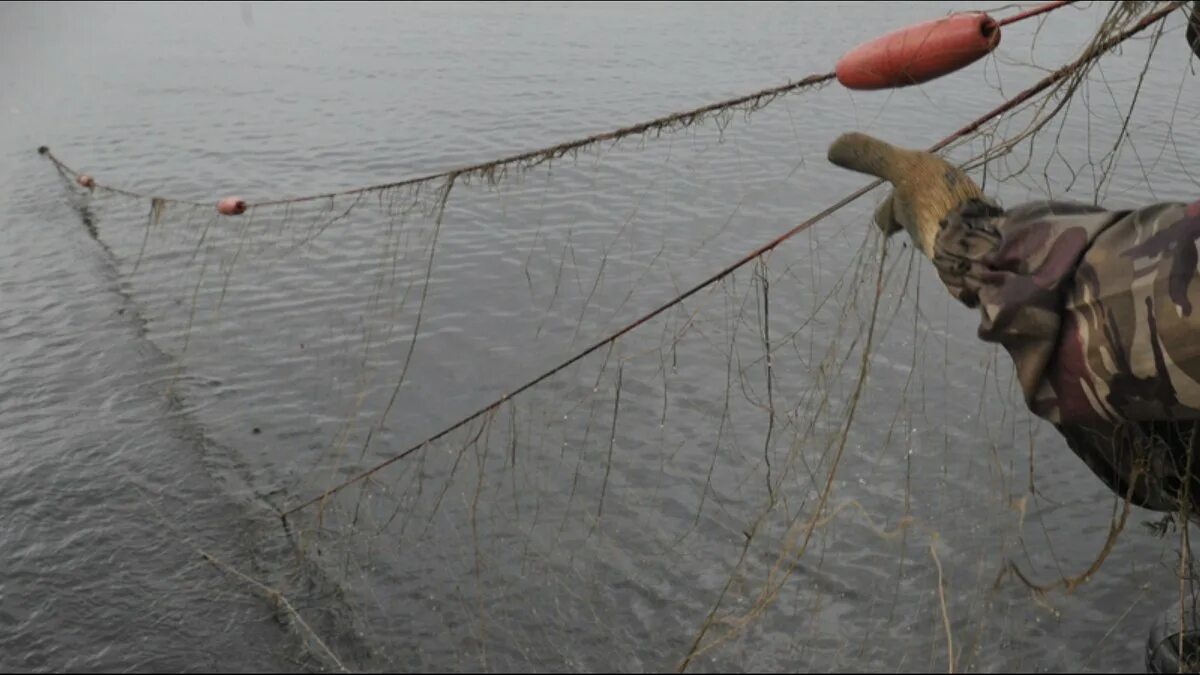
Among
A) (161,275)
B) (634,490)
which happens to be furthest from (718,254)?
(161,275)

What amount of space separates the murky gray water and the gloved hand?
1216mm

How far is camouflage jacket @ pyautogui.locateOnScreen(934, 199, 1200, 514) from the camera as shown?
252cm

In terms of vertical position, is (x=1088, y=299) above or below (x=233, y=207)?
above

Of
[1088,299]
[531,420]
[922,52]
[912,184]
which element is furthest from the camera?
[531,420]

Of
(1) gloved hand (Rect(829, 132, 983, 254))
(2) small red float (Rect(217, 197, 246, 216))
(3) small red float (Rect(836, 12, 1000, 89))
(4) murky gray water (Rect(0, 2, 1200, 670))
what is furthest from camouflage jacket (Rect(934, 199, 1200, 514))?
(2) small red float (Rect(217, 197, 246, 216))

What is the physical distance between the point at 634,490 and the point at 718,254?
4.69 m

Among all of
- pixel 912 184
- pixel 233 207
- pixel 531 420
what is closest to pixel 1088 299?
pixel 912 184

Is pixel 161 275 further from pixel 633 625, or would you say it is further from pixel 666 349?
pixel 633 625

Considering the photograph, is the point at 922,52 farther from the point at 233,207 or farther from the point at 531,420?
the point at 531,420

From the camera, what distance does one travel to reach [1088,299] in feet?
8.62

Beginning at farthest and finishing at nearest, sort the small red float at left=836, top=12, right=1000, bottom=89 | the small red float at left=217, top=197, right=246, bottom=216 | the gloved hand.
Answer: the small red float at left=217, top=197, right=246, bottom=216 → the small red float at left=836, top=12, right=1000, bottom=89 → the gloved hand

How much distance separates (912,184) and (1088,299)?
2.04 ft

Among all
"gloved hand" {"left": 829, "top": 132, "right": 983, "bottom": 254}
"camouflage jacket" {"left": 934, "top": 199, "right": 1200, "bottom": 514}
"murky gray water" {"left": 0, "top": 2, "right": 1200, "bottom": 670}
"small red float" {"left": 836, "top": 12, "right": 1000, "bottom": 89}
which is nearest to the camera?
"camouflage jacket" {"left": 934, "top": 199, "right": 1200, "bottom": 514}

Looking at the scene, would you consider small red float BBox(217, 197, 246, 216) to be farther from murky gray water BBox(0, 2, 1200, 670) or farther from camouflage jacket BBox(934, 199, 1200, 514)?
camouflage jacket BBox(934, 199, 1200, 514)
